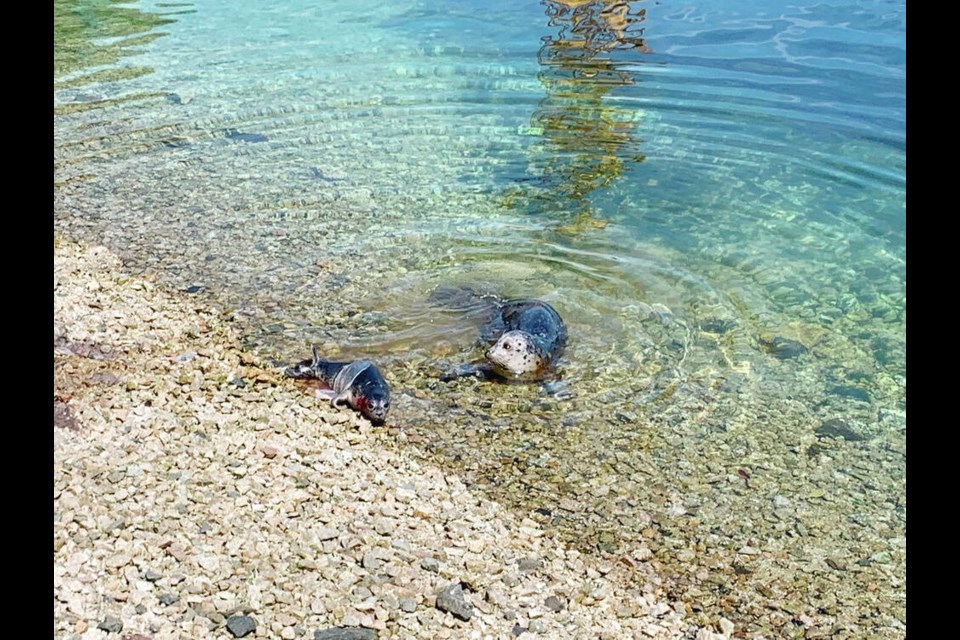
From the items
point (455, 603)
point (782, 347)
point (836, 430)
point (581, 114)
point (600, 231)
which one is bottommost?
point (836, 430)

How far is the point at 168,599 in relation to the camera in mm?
4805

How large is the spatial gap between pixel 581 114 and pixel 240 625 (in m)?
10.2

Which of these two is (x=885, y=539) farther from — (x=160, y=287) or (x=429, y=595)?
(x=160, y=287)

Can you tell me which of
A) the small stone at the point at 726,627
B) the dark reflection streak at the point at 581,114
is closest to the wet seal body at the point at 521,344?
the dark reflection streak at the point at 581,114

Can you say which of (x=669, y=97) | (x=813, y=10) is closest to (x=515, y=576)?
(x=669, y=97)

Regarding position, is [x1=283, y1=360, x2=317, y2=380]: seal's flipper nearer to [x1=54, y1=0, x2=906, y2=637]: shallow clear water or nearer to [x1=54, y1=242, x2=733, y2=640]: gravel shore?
[x1=54, y1=242, x2=733, y2=640]: gravel shore

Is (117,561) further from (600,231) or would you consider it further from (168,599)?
(600,231)

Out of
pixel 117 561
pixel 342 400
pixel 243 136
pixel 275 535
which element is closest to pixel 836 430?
pixel 342 400

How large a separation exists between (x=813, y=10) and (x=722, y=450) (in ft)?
45.6

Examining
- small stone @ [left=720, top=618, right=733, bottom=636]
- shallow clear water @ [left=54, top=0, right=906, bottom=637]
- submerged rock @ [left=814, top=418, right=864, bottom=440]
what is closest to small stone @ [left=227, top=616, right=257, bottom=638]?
shallow clear water @ [left=54, top=0, right=906, bottom=637]

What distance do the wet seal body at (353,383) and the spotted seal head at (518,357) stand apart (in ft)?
3.20

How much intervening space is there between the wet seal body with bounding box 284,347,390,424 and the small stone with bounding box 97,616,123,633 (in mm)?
2654

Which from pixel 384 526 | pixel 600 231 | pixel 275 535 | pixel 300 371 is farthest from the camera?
pixel 600 231

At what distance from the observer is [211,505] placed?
5617mm
